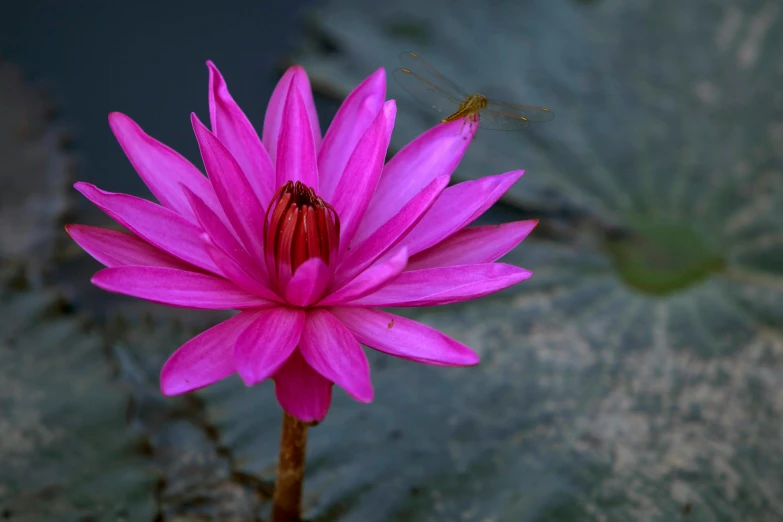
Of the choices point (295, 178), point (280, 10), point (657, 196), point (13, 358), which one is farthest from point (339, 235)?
point (280, 10)

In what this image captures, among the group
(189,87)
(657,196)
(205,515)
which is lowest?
(205,515)

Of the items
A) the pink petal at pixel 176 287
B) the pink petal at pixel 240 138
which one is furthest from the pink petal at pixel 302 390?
the pink petal at pixel 240 138

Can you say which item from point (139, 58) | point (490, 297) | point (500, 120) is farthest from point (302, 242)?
point (139, 58)

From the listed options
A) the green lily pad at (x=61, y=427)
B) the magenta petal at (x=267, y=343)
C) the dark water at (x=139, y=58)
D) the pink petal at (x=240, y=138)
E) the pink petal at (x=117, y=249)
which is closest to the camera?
the magenta petal at (x=267, y=343)

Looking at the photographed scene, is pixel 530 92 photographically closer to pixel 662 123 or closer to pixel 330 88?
pixel 662 123

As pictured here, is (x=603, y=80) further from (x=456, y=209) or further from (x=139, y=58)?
(x=139, y=58)

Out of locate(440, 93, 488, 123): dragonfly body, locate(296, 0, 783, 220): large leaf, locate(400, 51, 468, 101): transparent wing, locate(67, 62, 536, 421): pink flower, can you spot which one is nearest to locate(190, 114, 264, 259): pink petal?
locate(67, 62, 536, 421): pink flower

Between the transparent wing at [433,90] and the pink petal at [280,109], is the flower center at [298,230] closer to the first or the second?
the pink petal at [280,109]
